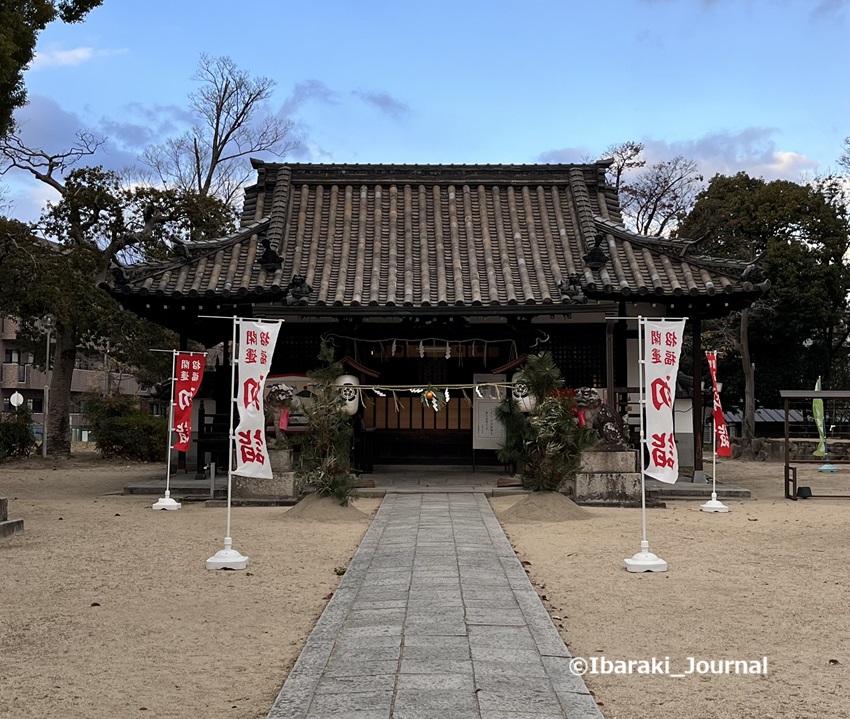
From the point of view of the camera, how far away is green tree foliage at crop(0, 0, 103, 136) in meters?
11.9

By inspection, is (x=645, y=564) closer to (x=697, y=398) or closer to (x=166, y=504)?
(x=697, y=398)

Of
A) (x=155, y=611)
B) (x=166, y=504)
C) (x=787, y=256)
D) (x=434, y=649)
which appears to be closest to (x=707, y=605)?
(x=434, y=649)

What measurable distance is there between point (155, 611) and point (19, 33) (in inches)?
394

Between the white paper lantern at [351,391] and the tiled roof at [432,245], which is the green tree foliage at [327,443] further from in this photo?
the tiled roof at [432,245]

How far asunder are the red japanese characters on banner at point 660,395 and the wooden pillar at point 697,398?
5648 millimetres

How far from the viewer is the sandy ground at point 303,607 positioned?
15.2 feet

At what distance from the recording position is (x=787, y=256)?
32219 millimetres

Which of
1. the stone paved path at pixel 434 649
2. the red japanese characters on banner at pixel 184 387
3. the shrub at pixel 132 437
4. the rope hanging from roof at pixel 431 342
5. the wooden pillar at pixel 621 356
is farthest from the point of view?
the shrub at pixel 132 437

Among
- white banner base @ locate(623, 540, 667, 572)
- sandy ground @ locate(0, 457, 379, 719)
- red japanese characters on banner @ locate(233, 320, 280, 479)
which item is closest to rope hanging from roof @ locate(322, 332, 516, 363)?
sandy ground @ locate(0, 457, 379, 719)

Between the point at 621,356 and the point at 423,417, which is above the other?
the point at 621,356

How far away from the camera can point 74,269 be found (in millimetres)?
21891

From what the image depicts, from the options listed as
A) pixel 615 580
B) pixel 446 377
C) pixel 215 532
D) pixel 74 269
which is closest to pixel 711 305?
pixel 446 377

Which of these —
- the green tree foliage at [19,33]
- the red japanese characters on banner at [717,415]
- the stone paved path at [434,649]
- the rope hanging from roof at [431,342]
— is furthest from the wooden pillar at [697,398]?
the green tree foliage at [19,33]

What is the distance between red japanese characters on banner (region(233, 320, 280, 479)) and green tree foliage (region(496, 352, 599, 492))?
4.16 m
